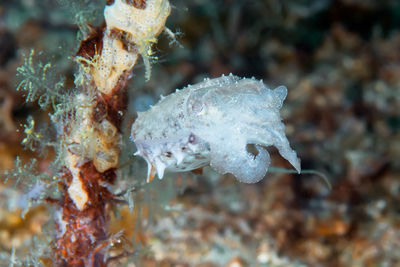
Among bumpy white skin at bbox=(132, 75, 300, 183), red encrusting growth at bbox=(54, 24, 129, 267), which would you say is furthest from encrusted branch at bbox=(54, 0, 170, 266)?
bumpy white skin at bbox=(132, 75, 300, 183)

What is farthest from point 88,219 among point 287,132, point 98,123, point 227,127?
point 287,132

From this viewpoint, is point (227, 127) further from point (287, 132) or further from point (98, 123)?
point (287, 132)

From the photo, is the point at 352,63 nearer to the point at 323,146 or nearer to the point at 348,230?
the point at 323,146

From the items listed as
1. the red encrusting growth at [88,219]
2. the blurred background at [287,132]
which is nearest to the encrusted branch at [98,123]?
the red encrusting growth at [88,219]

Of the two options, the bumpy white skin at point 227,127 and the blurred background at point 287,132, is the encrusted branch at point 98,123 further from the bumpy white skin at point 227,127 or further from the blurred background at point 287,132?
the bumpy white skin at point 227,127

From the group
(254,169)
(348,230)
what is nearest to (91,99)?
(254,169)
